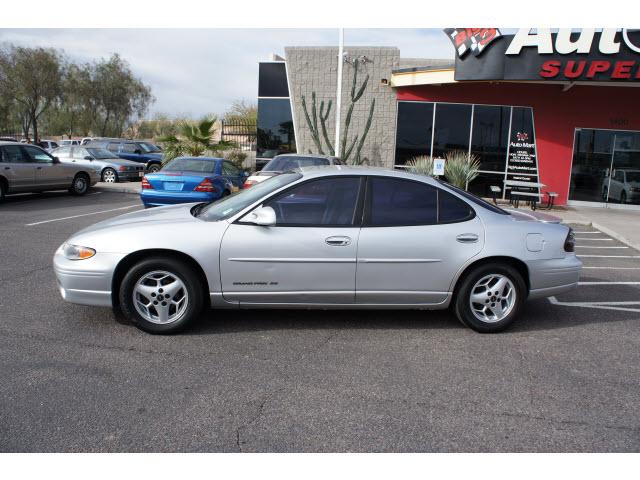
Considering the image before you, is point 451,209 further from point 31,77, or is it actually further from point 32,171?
point 31,77

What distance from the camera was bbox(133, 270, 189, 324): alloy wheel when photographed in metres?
4.67

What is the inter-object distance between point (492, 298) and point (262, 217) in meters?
2.29

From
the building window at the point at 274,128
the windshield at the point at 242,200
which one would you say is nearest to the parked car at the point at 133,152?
the building window at the point at 274,128

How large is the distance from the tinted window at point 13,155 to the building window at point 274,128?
25.5 ft

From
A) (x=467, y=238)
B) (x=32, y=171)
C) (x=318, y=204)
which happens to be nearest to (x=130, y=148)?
(x=32, y=171)

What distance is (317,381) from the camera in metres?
3.93

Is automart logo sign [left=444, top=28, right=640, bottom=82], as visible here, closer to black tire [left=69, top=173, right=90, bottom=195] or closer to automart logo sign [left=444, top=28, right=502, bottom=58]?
→ automart logo sign [left=444, top=28, right=502, bottom=58]

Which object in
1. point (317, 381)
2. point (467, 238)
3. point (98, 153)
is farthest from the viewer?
point (98, 153)

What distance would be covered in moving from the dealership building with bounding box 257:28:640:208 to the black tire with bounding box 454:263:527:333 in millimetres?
11520

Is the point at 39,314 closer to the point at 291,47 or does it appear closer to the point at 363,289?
the point at 363,289

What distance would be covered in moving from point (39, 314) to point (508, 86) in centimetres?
1568

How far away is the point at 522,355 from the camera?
4562 millimetres

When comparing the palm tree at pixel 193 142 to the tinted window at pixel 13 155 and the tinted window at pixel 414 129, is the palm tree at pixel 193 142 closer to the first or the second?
the tinted window at pixel 13 155

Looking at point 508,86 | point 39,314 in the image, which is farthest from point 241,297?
point 508,86
